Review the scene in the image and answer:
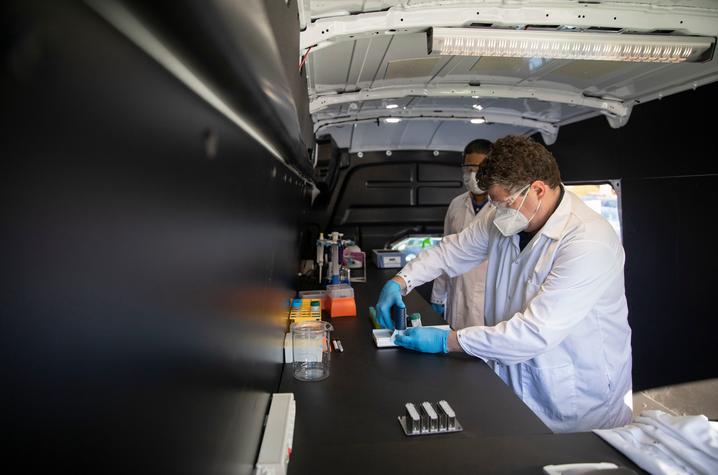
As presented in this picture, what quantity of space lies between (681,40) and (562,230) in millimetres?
1136

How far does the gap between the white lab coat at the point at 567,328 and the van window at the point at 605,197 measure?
5.67 feet

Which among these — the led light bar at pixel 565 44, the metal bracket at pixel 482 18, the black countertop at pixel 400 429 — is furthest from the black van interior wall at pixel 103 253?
the led light bar at pixel 565 44

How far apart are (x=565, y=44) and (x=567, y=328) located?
1314mm

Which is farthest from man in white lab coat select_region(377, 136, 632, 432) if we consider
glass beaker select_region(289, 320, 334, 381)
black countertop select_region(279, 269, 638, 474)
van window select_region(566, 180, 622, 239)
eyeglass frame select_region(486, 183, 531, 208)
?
van window select_region(566, 180, 622, 239)

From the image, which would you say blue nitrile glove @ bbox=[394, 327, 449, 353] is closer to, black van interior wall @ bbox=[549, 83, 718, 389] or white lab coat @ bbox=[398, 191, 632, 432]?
white lab coat @ bbox=[398, 191, 632, 432]

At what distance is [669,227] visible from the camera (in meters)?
2.71

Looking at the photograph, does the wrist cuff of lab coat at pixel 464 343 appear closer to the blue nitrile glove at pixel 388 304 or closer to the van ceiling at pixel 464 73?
the blue nitrile glove at pixel 388 304

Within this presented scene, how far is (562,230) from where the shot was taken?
1632 millimetres

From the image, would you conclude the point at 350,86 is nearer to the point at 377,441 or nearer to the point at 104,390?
the point at 377,441

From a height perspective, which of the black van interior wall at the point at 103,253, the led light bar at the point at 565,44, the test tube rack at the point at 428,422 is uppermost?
the led light bar at the point at 565,44

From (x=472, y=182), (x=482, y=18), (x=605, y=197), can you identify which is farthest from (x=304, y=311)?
(x=605, y=197)

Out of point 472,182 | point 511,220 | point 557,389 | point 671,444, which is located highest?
point 472,182

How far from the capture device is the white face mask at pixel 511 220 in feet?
5.76

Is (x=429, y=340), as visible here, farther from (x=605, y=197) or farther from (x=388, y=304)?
(x=605, y=197)
